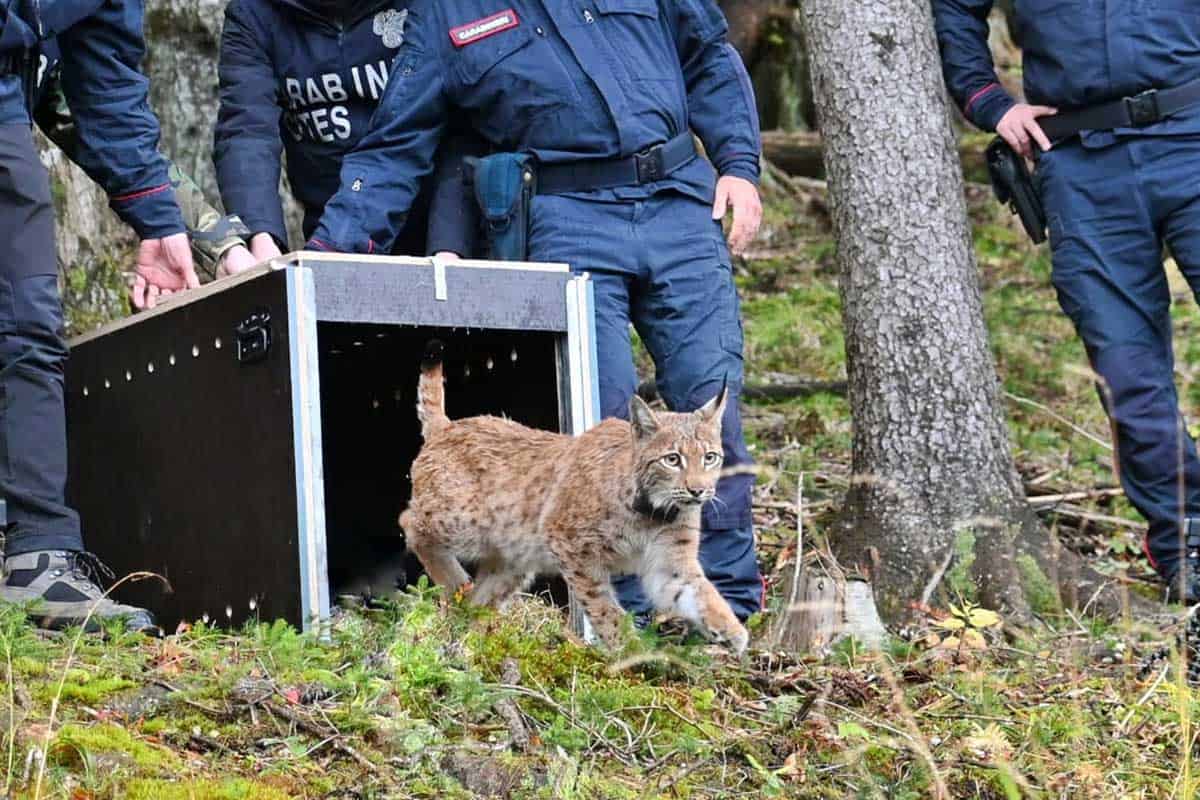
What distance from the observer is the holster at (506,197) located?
220 inches

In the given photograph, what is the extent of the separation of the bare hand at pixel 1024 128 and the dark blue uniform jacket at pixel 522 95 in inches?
40.7

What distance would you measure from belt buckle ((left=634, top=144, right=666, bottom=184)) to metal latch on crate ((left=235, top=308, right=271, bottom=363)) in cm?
140

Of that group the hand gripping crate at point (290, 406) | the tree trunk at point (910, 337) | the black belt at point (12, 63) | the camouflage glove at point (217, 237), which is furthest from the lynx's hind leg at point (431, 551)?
the black belt at point (12, 63)

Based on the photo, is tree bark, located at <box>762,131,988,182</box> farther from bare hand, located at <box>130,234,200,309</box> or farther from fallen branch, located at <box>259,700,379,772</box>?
fallen branch, located at <box>259,700,379,772</box>

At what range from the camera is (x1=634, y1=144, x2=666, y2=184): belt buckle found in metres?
5.61

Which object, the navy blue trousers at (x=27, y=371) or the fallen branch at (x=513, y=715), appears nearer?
the fallen branch at (x=513, y=715)

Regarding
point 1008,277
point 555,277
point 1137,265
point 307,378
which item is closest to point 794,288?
point 1008,277

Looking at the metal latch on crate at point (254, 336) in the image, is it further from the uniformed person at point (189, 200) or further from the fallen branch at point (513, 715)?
the fallen branch at point (513, 715)

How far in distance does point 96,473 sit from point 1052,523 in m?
3.86

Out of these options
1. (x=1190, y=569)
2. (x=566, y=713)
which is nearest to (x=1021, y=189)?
(x=1190, y=569)

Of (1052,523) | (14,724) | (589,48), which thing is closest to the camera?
(14,724)

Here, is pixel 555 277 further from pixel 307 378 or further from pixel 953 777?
pixel 953 777

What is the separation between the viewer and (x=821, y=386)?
938 centimetres

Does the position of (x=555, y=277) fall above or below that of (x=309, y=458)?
above
